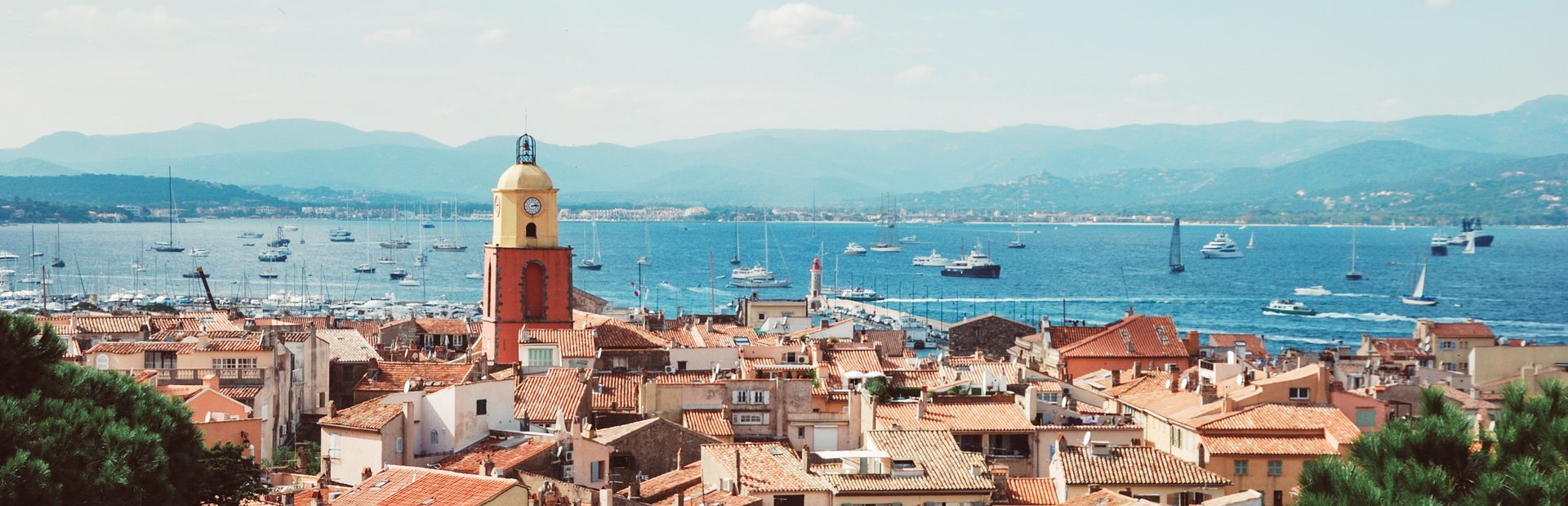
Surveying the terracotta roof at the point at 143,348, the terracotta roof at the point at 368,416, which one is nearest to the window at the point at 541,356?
the terracotta roof at the point at 143,348

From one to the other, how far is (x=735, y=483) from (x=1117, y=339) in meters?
30.4

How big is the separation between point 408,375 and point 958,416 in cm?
1256

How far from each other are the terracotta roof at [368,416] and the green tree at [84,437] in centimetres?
816

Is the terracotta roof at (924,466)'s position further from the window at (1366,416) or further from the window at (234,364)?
the window at (234,364)

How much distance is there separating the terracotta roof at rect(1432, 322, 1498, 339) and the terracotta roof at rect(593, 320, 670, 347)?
38207 millimetres

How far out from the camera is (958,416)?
35.2 metres

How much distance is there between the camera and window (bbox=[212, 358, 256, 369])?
128 feet

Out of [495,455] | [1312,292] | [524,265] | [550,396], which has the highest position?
[524,265]

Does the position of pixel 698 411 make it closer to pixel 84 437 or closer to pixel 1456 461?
pixel 84 437

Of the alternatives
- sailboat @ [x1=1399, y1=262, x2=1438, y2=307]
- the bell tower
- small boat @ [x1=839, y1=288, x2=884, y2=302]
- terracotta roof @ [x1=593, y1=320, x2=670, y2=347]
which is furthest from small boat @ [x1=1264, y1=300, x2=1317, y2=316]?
terracotta roof @ [x1=593, y1=320, x2=670, y2=347]

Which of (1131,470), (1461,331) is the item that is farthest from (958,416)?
(1461,331)

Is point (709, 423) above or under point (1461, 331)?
above

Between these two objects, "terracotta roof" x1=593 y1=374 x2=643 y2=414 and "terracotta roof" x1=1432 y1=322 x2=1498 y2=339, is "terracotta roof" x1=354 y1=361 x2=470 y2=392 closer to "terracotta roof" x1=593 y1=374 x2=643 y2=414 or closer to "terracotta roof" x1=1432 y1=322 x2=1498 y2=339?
"terracotta roof" x1=593 y1=374 x2=643 y2=414

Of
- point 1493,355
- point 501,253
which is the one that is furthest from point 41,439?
point 1493,355
